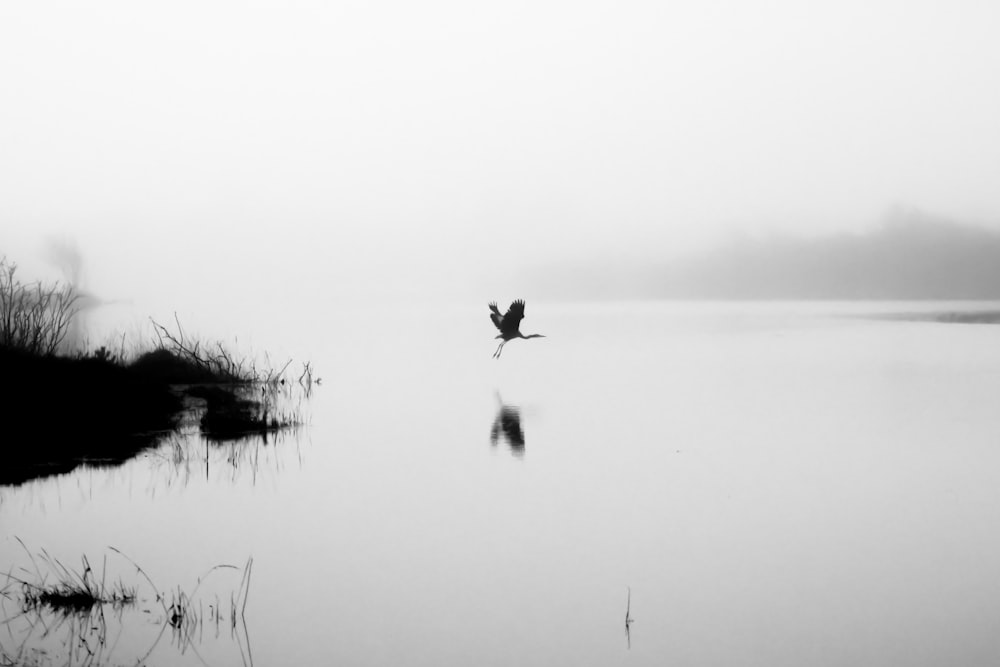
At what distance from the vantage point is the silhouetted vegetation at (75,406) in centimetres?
1018

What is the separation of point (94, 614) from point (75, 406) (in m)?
6.54

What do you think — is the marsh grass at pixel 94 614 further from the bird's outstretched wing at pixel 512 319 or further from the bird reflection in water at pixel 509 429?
the bird's outstretched wing at pixel 512 319

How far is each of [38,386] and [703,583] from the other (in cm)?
825

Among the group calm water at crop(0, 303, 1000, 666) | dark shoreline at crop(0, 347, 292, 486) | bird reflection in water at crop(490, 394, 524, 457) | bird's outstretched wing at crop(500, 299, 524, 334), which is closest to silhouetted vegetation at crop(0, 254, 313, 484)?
dark shoreline at crop(0, 347, 292, 486)

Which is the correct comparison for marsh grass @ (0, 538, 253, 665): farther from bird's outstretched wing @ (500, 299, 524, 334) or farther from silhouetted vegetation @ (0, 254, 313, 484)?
bird's outstretched wing @ (500, 299, 524, 334)

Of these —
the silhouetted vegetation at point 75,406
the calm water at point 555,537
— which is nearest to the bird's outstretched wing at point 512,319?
the calm water at point 555,537

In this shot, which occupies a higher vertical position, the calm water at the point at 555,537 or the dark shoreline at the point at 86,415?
the dark shoreline at the point at 86,415

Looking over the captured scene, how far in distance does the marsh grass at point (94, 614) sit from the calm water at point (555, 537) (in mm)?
32

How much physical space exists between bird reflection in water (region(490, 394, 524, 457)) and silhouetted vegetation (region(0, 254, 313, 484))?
2.97 m

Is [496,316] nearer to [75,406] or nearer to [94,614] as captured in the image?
[75,406]

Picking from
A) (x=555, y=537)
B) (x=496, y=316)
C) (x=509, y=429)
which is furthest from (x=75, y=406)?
(x=496, y=316)

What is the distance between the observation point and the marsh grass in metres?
5.20

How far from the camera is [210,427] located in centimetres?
1199

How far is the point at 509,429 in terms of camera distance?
1461 centimetres
